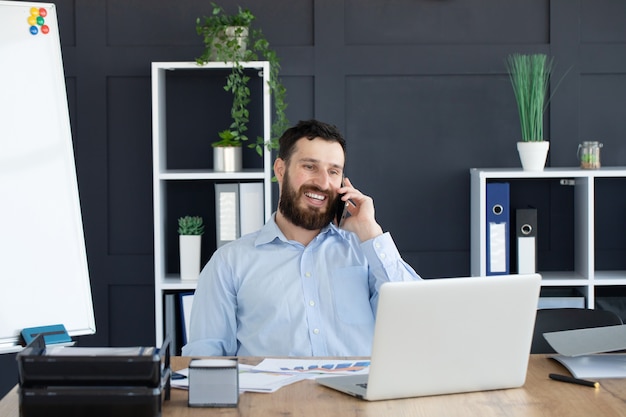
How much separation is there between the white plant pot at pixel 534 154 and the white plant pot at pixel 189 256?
150cm

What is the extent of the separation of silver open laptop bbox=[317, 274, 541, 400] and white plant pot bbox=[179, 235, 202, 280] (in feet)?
6.78

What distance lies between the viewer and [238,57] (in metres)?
3.96

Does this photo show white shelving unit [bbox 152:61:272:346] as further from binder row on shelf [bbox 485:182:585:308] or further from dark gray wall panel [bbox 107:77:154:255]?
binder row on shelf [bbox 485:182:585:308]

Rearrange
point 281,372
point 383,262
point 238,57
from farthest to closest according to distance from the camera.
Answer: point 238,57
point 383,262
point 281,372

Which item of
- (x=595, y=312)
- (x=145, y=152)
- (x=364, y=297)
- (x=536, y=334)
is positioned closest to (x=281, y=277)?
(x=364, y=297)

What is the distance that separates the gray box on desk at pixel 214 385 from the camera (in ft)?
6.47

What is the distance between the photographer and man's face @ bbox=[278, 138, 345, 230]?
2.89 metres

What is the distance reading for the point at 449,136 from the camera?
14.2ft

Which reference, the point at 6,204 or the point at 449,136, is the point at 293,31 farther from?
the point at 6,204

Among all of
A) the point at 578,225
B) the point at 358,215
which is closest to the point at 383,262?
the point at 358,215

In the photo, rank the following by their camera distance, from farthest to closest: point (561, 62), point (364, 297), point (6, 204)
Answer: point (561, 62) → point (6, 204) → point (364, 297)

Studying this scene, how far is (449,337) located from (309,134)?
110cm

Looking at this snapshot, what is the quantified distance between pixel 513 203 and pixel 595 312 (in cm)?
143

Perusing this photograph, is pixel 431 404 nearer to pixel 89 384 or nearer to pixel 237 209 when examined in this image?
pixel 89 384
